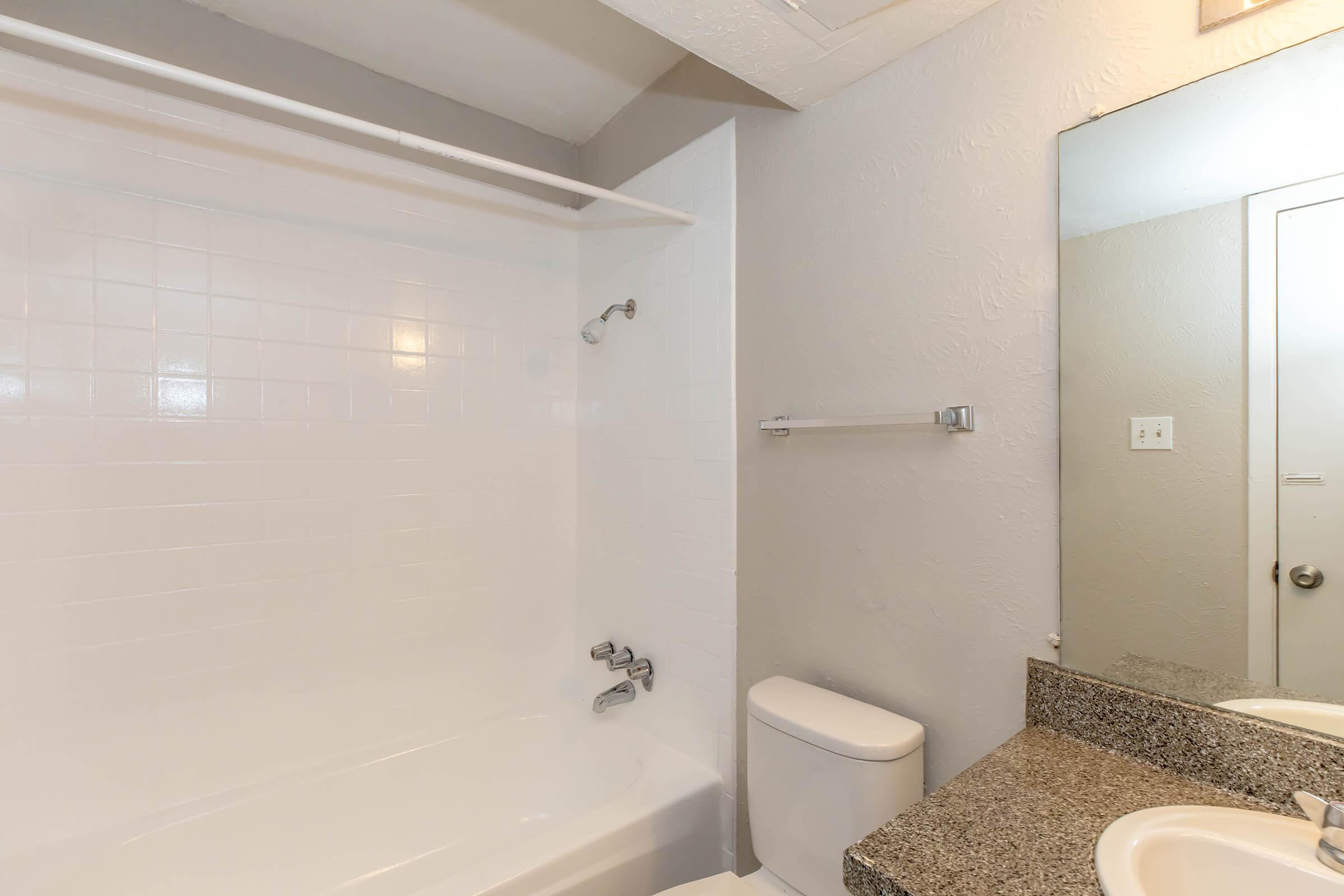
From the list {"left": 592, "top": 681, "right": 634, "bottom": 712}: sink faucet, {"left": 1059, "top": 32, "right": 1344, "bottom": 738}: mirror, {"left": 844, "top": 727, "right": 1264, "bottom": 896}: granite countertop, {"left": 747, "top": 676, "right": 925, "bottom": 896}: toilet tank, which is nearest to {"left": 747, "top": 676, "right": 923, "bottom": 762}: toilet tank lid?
{"left": 747, "top": 676, "right": 925, "bottom": 896}: toilet tank

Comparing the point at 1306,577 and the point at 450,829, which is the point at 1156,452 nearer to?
the point at 1306,577

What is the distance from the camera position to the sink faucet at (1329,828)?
687 millimetres

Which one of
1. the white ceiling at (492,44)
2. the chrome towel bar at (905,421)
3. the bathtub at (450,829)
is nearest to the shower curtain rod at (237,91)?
the white ceiling at (492,44)

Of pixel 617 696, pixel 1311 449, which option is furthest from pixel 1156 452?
pixel 617 696

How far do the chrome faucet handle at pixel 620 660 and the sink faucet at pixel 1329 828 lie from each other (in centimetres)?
158

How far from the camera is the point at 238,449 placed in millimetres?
1731

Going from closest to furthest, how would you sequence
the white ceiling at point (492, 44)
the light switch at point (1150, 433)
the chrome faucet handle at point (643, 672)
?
the light switch at point (1150, 433) < the white ceiling at point (492, 44) < the chrome faucet handle at point (643, 672)

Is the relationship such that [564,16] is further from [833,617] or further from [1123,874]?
[1123,874]

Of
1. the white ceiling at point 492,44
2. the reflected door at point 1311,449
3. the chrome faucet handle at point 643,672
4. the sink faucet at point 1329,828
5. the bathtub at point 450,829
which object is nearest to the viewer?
the sink faucet at point 1329,828

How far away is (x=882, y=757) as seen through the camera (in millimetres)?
Result: 1178

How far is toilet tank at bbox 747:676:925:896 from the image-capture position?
46.8 inches

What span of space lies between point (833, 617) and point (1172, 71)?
1179 millimetres

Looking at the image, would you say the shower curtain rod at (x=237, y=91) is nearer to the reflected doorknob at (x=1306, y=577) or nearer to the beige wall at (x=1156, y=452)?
the beige wall at (x=1156, y=452)

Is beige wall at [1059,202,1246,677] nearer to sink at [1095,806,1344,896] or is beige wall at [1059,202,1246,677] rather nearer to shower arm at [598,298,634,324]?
sink at [1095,806,1344,896]
